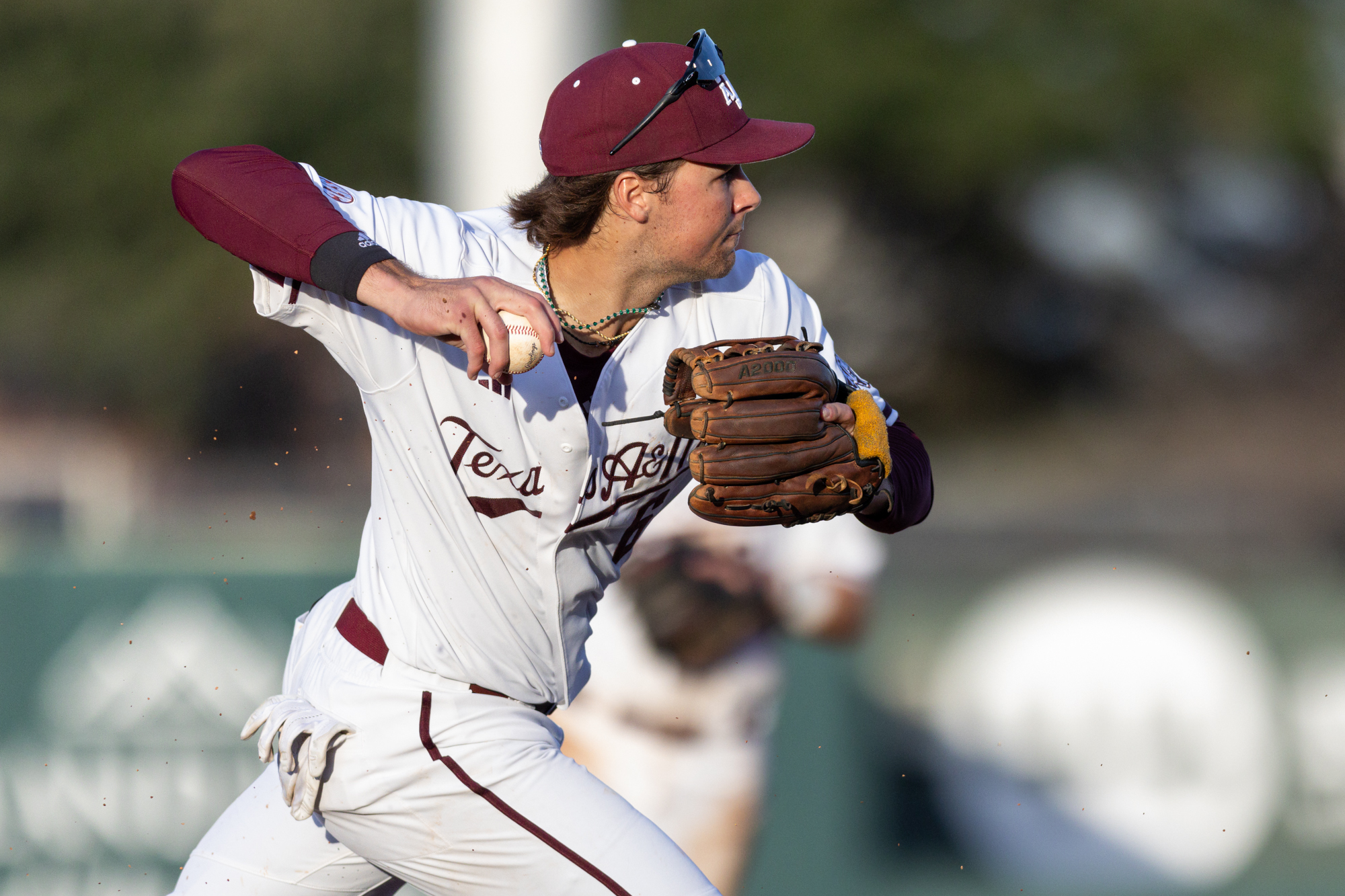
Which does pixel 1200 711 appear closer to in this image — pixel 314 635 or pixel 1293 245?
pixel 314 635

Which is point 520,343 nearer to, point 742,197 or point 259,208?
point 259,208

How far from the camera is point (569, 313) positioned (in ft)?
8.64

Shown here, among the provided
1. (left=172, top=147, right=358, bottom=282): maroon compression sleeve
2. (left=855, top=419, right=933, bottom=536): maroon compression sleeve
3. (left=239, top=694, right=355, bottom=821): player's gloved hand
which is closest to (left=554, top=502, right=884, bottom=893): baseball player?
(left=855, top=419, right=933, bottom=536): maroon compression sleeve

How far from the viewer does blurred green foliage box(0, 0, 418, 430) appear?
1412cm

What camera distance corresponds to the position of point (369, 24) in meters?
14.1

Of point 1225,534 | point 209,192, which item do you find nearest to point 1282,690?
point 1225,534

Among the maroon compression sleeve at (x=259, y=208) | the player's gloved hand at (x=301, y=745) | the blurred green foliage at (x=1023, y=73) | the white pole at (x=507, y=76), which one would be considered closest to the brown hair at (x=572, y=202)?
the maroon compression sleeve at (x=259, y=208)

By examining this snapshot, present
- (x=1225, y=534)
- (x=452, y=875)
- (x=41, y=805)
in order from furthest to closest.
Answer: (x=1225, y=534) → (x=41, y=805) → (x=452, y=875)

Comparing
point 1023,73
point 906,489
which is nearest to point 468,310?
point 906,489

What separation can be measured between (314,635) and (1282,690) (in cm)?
369

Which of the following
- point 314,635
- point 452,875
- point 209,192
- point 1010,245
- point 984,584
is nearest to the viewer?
point 209,192

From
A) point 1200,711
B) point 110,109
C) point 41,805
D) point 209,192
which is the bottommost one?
point 1200,711

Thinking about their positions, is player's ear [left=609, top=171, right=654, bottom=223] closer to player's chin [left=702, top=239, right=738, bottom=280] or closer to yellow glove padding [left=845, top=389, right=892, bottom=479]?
player's chin [left=702, top=239, right=738, bottom=280]

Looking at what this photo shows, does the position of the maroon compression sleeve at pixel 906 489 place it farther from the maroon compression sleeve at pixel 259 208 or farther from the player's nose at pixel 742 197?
the maroon compression sleeve at pixel 259 208
